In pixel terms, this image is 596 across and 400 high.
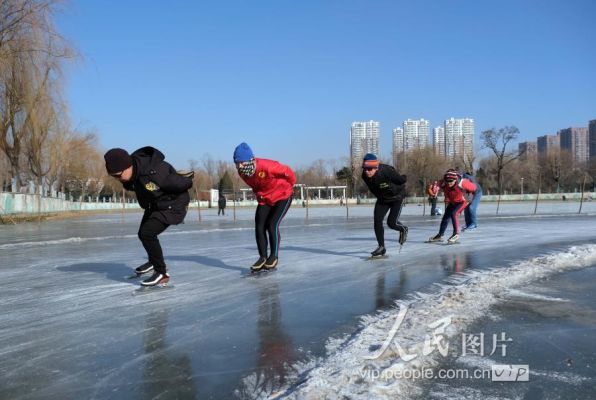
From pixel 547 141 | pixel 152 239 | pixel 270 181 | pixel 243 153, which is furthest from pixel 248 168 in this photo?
pixel 547 141

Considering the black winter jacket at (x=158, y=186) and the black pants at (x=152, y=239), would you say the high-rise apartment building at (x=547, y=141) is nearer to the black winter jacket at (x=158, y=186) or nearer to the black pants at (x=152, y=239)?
the black winter jacket at (x=158, y=186)

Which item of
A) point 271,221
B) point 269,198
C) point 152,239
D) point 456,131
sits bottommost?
point 152,239

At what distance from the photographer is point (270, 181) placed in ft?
19.1

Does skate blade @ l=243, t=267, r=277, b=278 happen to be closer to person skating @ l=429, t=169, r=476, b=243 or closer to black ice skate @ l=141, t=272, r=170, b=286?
black ice skate @ l=141, t=272, r=170, b=286

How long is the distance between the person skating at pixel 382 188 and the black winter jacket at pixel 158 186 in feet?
9.65

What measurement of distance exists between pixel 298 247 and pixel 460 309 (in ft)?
16.4

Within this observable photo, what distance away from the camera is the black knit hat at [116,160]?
4.36 meters

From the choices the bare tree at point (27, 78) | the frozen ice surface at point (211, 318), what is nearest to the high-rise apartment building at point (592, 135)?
the bare tree at point (27, 78)

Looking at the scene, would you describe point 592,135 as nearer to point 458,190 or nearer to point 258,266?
point 458,190

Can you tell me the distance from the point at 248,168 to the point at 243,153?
0.19 meters

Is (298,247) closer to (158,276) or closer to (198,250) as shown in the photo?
(198,250)

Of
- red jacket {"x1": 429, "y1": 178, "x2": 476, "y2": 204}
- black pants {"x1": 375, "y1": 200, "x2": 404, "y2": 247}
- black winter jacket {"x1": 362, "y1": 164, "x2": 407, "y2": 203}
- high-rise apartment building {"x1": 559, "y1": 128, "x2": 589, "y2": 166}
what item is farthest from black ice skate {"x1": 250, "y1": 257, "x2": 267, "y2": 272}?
high-rise apartment building {"x1": 559, "y1": 128, "x2": 589, "y2": 166}

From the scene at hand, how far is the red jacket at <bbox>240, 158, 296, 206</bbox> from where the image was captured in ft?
18.7

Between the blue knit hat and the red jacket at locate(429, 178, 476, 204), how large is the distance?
541cm
